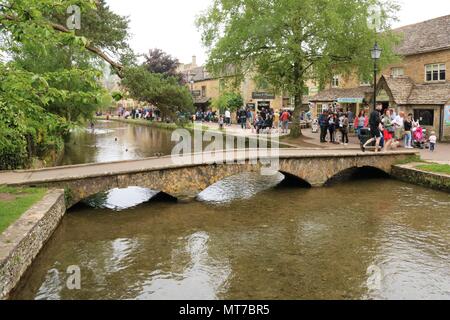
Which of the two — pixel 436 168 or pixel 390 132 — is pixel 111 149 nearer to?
pixel 390 132

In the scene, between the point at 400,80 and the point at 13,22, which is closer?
the point at 13,22

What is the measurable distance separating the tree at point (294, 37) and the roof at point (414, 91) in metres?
4.13

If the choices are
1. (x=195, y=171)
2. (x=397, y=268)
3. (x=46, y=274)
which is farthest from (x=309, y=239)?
(x=46, y=274)

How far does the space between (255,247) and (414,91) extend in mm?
21684

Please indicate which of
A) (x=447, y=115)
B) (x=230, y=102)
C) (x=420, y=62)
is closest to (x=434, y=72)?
(x=420, y=62)

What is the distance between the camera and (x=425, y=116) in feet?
85.1

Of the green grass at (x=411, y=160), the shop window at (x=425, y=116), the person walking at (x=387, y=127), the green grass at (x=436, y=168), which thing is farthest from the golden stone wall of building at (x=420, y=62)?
the green grass at (x=436, y=168)

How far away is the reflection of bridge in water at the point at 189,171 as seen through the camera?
12742mm

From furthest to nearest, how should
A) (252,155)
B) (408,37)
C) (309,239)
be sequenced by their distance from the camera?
(408,37) < (252,155) < (309,239)

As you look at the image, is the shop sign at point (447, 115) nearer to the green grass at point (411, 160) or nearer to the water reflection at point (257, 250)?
the green grass at point (411, 160)

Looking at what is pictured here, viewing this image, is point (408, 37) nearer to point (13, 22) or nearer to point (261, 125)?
point (261, 125)

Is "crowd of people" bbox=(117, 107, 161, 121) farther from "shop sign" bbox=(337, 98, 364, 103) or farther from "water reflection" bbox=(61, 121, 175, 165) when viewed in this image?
"shop sign" bbox=(337, 98, 364, 103)

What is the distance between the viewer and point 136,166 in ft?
46.3

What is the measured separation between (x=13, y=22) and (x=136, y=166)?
7.87 m
